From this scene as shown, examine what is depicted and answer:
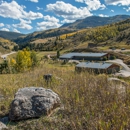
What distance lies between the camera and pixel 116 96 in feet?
14.6

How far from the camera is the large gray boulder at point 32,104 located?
183 inches

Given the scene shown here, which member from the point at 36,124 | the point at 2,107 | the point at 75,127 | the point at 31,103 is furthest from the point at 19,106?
the point at 75,127

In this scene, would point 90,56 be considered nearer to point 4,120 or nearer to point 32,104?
point 32,104

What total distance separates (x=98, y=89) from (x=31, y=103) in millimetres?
1845

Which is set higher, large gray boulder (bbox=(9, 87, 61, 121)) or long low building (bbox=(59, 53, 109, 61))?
large gray boulder (bbox=(9, 87, 61, 121))

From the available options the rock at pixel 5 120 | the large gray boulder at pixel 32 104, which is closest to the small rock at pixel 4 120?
the rock at pixel 5 120

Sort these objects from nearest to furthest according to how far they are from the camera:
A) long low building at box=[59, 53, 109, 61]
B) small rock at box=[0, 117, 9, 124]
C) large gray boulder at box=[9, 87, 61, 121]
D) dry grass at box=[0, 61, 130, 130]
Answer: dry grass at box=[0, 61, 130, 130] < large gray boulder at box=[9, 87, 61, 121] < small rock at box=[0, 117, 9, 124] < long low building at box=[59, 53, 109, 61]

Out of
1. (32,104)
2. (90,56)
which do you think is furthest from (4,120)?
(90,56)

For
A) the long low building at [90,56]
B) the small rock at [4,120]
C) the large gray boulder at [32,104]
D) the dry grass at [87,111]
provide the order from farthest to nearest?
the long low building at [90,56], the small rock at [4,120], the large gray boulder at [32,104], the dry grass at [87,111]

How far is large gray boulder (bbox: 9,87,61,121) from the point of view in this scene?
15.3ft

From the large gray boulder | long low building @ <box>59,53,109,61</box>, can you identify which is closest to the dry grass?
the large gray boulder

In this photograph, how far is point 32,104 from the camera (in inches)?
190

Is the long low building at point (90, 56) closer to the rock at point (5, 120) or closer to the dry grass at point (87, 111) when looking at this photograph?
the dry grass at point (87, 111)

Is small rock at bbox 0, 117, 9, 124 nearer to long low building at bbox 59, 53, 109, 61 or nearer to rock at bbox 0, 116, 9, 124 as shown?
rock at bbox 0, 116, 9, 124
